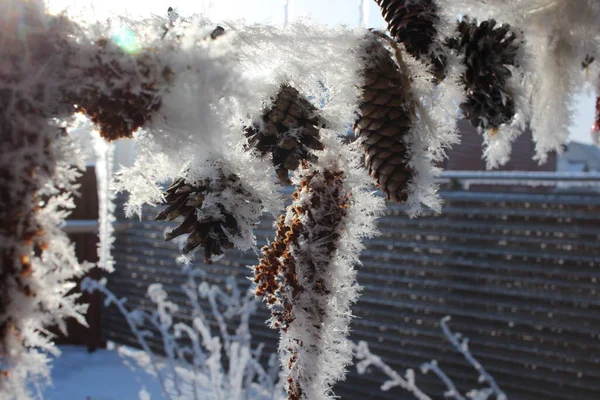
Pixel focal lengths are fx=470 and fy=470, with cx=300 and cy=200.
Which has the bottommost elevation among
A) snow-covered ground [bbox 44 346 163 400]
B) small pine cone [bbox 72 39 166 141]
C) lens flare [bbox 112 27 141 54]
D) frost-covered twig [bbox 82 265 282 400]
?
snow-covered ground [bbox 44 346 163 400]

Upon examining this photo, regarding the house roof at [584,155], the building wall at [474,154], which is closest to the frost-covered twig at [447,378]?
Answer: the building wall at [474,154]

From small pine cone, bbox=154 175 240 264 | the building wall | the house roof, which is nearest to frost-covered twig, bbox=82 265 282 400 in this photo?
small pine cone, bbox=154 175 240 264

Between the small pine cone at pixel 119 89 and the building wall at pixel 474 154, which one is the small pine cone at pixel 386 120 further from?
the building wall at pixel 474 154

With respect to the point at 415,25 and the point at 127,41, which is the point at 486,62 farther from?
the point at 127,41

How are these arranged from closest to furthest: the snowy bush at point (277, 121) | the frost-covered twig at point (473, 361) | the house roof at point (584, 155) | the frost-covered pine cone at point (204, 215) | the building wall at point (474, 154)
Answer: the snowy bush at point (277, 121) < the frost-covered pine cone at point (204, 215) < the frost-covered twig at point (473, 361) < the building wall at point (474, 154) < the house roof at point (584, 155)

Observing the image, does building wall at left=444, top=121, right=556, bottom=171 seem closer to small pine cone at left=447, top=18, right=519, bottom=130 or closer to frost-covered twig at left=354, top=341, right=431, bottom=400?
frost-covered twig at left=354, top=341, right=431, bottom=400

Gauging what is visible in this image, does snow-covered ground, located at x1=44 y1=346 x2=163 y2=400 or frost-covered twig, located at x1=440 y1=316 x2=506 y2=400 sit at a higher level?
frost-covered twig, located at x1=440 y1=316 x2=506 y2=400

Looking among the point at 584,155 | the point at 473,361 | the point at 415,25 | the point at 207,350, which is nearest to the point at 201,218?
the point at 415,25
